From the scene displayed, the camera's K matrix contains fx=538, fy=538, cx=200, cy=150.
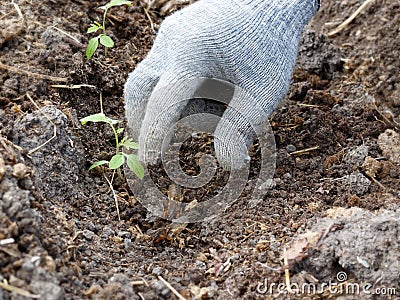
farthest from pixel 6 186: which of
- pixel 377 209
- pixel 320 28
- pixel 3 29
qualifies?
pixel 320 28

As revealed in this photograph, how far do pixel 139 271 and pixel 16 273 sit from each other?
0.42 metres

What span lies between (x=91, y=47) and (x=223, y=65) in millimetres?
557

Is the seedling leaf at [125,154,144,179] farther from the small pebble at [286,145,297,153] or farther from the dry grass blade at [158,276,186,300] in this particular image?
the small pebble at [286,145,297,153]

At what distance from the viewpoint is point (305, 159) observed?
7.27 ft

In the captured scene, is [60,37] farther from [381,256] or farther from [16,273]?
[381,256]

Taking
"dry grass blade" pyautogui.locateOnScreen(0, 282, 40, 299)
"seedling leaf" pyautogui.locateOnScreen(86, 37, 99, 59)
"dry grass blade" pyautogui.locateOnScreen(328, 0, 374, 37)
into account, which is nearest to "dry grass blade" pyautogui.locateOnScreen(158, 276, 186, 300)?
"dry grass blade" pyautogui.locateOnScreen(0, 282, 40, 299)

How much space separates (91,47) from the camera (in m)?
2.19

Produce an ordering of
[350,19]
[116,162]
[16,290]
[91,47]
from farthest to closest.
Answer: [350,19]
[91,47]
[116,162]
[16,290]

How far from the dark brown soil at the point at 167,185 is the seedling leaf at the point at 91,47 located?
8 centimetres

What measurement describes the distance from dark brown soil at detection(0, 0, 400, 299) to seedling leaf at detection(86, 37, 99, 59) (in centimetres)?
8

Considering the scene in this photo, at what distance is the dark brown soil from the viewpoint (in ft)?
5.00

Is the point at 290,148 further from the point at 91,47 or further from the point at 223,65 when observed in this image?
the point at 91,47

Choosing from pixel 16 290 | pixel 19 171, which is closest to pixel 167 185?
pixel 19 171

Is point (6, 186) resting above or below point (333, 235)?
above
